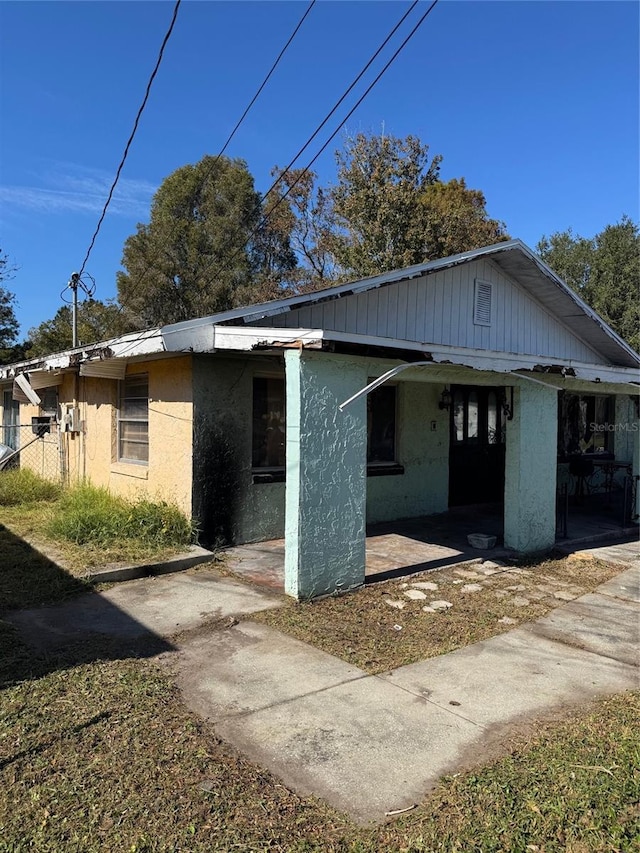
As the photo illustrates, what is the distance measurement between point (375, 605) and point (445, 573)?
5.06 feet

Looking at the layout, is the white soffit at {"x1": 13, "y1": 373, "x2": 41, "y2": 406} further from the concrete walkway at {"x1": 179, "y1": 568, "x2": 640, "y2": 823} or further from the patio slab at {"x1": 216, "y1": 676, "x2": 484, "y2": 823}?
the patio slab at {"x1": 216, "y1": 676, "x2": 484, "y2": 823}

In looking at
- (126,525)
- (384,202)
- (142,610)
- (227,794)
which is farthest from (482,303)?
(384,202)

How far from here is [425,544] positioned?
838 cm

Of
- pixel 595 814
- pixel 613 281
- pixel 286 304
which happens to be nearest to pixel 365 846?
pixel 595 814

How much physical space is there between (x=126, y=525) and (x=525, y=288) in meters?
7.21

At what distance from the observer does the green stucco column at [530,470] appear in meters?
7.98

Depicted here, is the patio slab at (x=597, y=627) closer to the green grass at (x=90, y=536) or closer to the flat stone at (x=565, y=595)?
the flat stone at (x=565, y=595)

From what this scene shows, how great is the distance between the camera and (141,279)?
28.4 meters

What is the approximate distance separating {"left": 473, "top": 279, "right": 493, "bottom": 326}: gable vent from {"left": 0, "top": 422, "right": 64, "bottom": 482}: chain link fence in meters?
7.33

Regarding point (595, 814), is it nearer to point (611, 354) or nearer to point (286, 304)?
point (286, 304)

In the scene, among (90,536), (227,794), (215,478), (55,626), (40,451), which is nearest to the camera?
(227,794)

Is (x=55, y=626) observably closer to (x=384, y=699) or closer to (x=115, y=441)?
(x=384, y=699)

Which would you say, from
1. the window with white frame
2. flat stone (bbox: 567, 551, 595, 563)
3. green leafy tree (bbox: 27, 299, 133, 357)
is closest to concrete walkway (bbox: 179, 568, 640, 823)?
flat stone (bbox: 567, 551, 595, 563)

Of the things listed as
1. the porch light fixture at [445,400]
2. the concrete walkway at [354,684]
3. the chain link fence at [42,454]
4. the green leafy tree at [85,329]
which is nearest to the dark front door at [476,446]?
the porch light fixture at [445,400]
